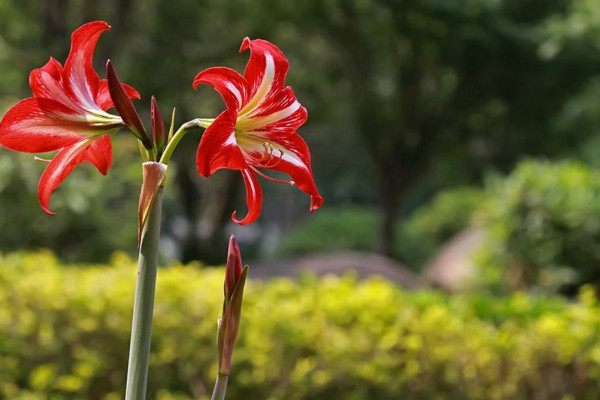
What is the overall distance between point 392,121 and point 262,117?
12.9 m

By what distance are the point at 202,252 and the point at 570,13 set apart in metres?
8.29

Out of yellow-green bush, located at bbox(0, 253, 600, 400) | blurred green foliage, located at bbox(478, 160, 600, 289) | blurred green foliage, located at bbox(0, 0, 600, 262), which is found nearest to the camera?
yellow-green bush, located at bbox(0, 253, 600, 400)

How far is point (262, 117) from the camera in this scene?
105cm

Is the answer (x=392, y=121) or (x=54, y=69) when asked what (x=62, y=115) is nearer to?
(x=54, y=69)

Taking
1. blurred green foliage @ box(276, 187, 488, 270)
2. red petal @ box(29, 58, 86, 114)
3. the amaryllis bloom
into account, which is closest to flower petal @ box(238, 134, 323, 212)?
the amaryllis bloom

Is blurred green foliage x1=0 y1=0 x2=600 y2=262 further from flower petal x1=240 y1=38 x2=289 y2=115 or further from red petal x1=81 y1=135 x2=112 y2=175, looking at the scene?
flower petal x1=240 y1=38 x2=289 y2=115

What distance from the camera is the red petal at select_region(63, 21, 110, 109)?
3.41 feet

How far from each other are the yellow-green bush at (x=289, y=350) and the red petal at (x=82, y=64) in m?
2.29

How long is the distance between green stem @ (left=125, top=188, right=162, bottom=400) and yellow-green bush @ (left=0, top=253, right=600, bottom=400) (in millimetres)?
2268

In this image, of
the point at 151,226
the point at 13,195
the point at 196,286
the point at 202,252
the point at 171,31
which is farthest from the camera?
the point at 202,252

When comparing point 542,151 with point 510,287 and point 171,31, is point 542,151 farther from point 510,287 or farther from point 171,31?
point 510,287

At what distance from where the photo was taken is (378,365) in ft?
10.7

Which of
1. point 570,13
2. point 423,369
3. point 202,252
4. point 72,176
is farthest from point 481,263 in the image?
point 202,252

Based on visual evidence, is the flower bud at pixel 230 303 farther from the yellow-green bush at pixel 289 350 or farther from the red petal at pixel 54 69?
the yellow-green bush at pixel 289 350
